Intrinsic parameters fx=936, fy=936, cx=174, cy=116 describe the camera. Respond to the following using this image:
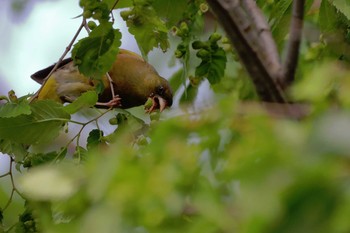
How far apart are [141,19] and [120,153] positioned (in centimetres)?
A: 156

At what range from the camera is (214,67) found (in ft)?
9.09

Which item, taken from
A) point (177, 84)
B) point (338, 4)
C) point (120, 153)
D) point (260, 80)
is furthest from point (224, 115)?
point (177, 84)

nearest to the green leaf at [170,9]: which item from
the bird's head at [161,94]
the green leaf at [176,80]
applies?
the green leaf at [176,80]

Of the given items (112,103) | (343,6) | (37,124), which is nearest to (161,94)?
(112,103)

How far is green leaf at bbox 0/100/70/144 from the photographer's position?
2.65 metres

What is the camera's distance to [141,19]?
2711mm

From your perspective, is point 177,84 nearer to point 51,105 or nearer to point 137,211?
point 51,105

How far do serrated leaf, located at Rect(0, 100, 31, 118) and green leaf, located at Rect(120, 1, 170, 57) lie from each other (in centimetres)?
38

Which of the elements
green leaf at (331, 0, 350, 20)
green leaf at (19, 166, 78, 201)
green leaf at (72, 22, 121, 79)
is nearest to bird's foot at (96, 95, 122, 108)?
green leaf at (72, 22, 121, 79)

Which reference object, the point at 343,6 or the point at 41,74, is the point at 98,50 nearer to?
the point at 343,6

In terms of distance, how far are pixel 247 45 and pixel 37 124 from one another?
4.11ft

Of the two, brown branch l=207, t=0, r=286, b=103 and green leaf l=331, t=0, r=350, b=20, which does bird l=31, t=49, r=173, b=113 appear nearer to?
green leaf l=331, t=0, r=350, b=20

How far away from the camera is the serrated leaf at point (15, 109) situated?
103 inches

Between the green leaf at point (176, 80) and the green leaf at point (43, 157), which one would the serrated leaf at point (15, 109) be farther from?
the green leaf at point (176, 80)
